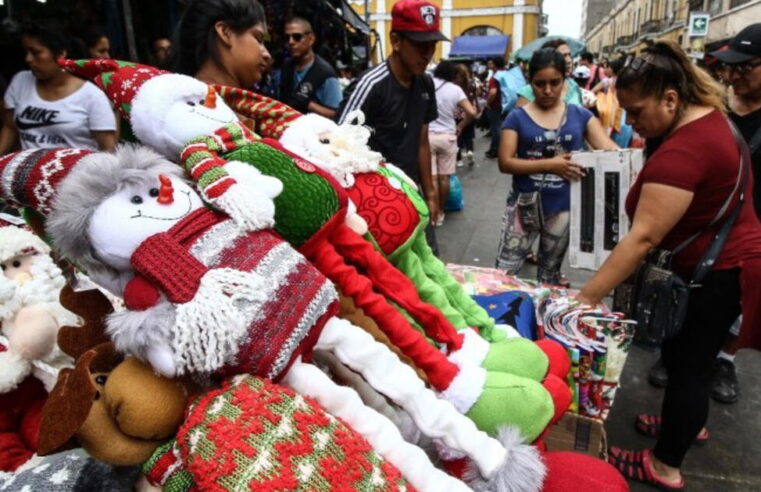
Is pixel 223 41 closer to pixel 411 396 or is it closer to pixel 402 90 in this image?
pixel 411 396

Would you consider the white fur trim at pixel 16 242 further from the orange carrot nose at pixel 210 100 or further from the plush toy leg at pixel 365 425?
the plush toy leg at pixel 365 425

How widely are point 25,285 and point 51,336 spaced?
12cm

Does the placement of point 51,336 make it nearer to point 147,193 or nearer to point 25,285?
point 25,285

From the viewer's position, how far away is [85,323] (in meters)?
1.00

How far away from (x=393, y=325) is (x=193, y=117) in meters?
0.61

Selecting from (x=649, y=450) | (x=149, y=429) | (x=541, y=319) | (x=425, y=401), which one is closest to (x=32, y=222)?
(x=149, y=429)

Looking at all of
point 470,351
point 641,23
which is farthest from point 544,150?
point 641,23

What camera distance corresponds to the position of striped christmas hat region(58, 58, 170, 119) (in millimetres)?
1105

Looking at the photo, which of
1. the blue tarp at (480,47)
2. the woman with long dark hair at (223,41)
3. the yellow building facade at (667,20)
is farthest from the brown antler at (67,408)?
the blue tarp at (480,47)

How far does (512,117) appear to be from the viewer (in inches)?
115

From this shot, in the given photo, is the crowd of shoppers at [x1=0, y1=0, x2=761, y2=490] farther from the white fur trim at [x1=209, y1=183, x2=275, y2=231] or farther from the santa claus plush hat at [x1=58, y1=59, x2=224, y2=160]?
the white fur trim at [x1=209, y1=183, x2=275, y2=231]

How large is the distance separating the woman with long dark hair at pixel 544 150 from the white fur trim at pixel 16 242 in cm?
232

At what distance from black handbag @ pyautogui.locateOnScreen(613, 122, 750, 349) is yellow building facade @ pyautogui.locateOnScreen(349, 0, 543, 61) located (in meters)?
26.7

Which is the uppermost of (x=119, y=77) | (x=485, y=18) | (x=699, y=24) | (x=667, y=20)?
(x=485, y=18)
